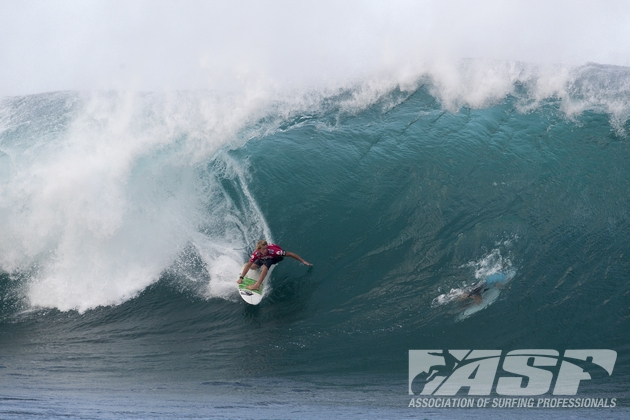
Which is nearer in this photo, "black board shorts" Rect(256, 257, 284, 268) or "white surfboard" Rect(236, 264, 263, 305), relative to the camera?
"white surfboard" Rect(236, 264, 263, 305)

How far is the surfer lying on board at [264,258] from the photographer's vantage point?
10.1m

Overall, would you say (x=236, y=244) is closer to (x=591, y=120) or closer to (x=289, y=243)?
(x=289, y=243)

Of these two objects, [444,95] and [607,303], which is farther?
[444,95]

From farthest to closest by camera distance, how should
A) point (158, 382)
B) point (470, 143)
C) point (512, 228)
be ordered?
point (470, 143) → point (512, 228) → point (158, 382)

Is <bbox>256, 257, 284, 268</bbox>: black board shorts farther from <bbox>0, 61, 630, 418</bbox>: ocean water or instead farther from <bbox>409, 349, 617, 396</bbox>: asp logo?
<bbox>409, 349, 617, 396</bbox>: asp logo

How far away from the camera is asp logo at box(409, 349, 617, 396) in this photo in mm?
7828

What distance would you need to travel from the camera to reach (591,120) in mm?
14312

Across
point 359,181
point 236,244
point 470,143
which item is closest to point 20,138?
point 236,244

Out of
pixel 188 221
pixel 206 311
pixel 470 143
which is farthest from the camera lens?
pixel 470 143

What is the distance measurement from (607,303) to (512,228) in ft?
8.20

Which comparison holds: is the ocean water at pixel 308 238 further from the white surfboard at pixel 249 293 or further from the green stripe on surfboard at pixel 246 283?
the green stripe on surfboard at pixel 246 283

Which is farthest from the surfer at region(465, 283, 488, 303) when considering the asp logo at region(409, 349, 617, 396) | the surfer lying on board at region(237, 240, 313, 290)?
the surfer lying on board at region(237, 240, 313, 290)
